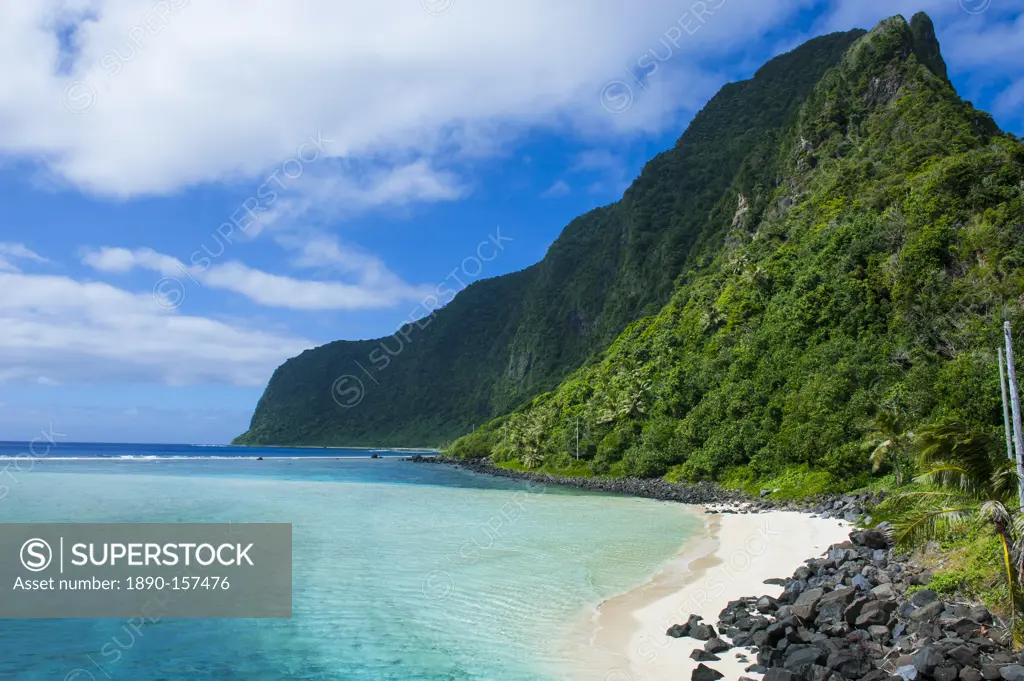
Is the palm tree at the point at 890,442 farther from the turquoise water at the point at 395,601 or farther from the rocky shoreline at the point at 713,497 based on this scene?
the turquoise water at the point at 395,601

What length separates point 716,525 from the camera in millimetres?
32312

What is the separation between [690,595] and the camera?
56.7 feet

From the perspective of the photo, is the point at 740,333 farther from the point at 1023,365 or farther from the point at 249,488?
the point at 249,488

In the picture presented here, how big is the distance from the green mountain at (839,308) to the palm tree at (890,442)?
1835 millimetres

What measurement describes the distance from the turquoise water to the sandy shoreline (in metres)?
0.70

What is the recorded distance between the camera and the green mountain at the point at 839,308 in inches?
1642

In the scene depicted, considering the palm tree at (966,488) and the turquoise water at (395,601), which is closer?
the palm tree at (966,488)

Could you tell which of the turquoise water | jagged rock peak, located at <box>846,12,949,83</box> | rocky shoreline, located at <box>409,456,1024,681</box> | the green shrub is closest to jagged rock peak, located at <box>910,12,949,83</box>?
jagged rock peak, located at <box>846,12,949,83</box>

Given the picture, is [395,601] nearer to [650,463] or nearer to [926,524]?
[926,524]

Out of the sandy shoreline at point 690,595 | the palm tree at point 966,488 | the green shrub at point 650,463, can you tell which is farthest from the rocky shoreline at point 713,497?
the palm tree at point 966,488
